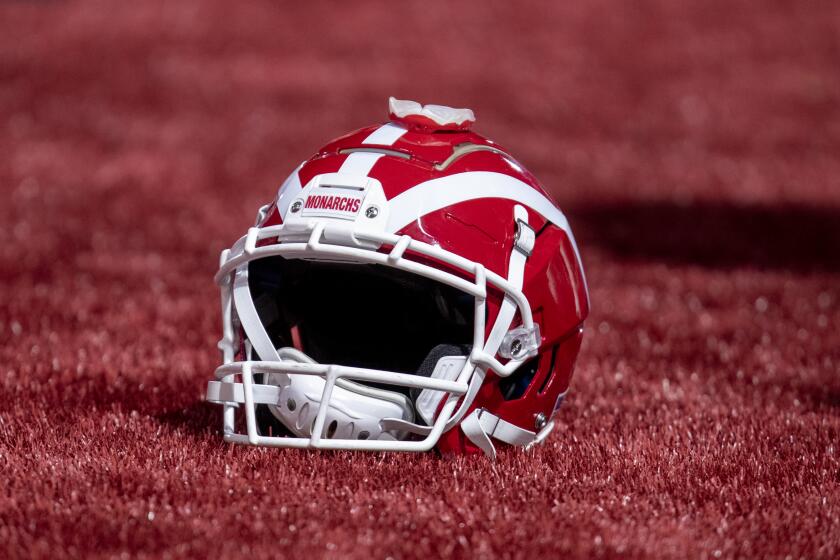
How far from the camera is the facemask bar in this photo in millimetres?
2779

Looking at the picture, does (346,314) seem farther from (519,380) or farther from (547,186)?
(547,186)

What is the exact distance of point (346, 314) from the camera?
344 cm

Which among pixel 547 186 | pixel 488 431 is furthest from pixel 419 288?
pixel 547 186

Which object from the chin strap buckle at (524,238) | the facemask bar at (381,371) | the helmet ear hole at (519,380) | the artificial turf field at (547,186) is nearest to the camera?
the artificial turf field at (547,186)

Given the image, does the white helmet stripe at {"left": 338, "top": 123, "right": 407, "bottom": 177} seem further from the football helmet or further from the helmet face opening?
the helmet face opening

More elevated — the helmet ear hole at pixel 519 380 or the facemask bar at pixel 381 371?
the facemask bar at pixel 381 371

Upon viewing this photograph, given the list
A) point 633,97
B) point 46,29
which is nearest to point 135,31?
point 46,29

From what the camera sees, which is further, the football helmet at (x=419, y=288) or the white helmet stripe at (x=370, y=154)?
the white helmet stripe at (x=370, y=154)

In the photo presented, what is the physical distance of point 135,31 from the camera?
1079 cm

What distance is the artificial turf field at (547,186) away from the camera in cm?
265

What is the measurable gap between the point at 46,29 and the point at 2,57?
722mm

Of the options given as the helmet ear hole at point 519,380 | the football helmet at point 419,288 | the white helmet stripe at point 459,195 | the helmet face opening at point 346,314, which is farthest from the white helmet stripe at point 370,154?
the helmet ear hole at point 519,380

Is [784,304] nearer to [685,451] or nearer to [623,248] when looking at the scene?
[623,248]

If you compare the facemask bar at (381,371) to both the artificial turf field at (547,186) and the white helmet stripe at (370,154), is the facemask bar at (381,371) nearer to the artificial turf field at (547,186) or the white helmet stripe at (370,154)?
the artificial turf field at (547,186)
